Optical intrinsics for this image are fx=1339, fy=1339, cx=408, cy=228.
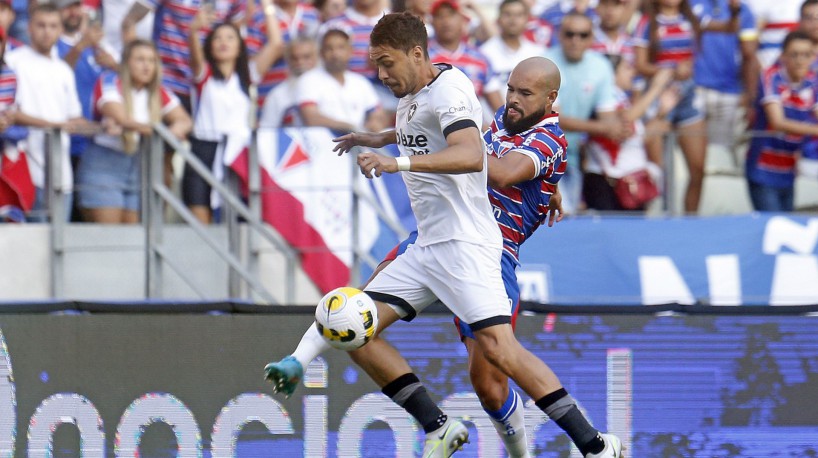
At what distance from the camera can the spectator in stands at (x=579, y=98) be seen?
33.2ft

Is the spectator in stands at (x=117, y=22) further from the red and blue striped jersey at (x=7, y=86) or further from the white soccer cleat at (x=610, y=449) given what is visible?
the white soccer cleat at (x=610, y=449)

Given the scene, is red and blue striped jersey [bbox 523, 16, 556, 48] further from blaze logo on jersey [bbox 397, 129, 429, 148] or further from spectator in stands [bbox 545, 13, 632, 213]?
blaze logo on jersey [bbox 397, 129, 429, 148]

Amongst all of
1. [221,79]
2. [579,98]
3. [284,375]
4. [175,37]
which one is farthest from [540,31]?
[284,375]

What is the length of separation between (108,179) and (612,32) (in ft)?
14.3

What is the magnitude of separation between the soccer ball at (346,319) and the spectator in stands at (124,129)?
364cm

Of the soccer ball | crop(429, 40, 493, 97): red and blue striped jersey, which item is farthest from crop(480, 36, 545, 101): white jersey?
the soccer ball

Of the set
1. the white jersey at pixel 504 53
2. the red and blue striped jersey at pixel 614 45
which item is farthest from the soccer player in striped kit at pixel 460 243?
the red and blue striped jersey at pixel 614 45

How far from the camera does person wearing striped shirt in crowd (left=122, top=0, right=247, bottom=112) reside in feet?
34.1

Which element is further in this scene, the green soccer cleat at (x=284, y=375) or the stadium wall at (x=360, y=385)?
the stadium wall at (x=360, y=385)

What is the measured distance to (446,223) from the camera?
6.45 metres

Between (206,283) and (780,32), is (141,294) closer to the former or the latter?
(206,283)

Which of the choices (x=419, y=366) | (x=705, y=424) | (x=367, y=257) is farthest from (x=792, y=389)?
(x=367, y=257)

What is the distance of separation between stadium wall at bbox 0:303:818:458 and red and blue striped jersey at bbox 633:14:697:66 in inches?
163

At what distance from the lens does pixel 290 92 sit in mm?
10336
